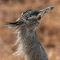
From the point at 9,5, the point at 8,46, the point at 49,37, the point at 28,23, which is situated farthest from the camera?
the point at 9,5

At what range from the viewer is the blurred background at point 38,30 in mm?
5274

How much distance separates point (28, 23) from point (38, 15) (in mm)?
145

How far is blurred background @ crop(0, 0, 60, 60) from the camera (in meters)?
5.27

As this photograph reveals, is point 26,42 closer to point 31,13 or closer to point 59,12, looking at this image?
point 31,13

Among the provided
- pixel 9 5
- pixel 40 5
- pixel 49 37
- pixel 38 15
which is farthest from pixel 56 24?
pixel 38 15

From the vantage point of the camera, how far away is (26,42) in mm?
2090

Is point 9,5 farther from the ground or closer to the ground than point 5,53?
farther from the ground

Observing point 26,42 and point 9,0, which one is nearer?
point 26,42

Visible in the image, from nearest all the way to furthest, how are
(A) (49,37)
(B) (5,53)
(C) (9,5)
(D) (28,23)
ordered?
(D) (28,23)
(B) (5,53)
(A) (49,37)
(C) (9,5)

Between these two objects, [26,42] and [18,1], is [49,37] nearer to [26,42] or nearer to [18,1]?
[18,1]

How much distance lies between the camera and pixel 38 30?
6172 millimetres

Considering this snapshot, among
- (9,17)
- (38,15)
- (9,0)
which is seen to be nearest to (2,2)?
(9,0)

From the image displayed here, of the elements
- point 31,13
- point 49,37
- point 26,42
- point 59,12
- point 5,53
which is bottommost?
point 26,42

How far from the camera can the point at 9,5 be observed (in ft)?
24.6
